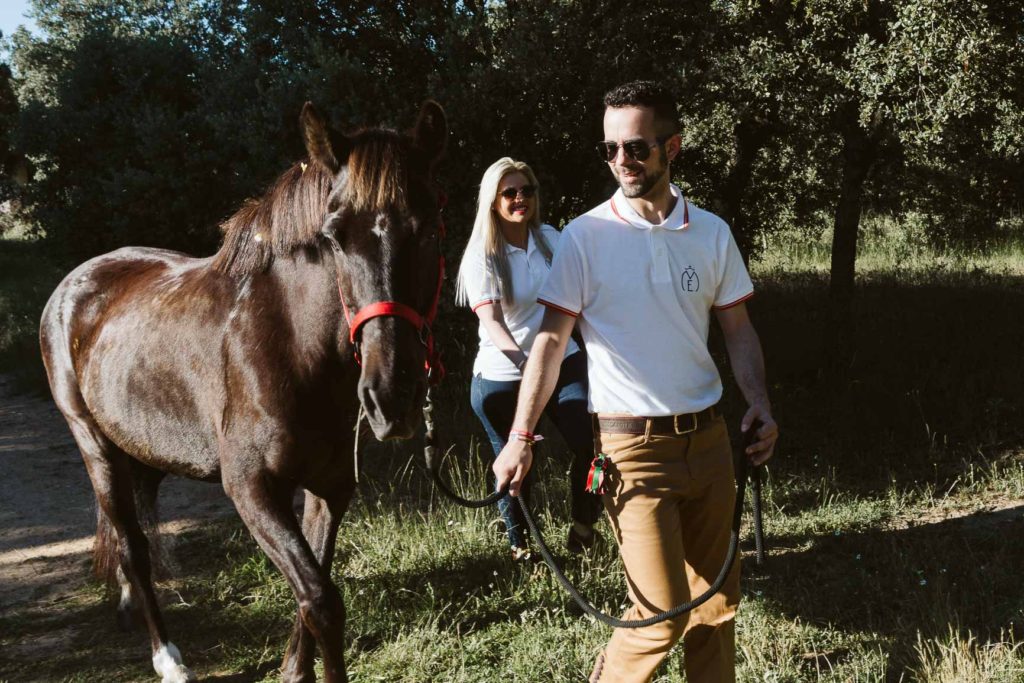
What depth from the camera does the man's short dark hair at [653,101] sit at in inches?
97.4

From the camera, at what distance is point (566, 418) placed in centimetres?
416

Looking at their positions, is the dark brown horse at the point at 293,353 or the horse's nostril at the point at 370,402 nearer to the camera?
the horse's nostril at the point at 370,402

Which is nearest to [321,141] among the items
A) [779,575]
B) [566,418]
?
[566,418]

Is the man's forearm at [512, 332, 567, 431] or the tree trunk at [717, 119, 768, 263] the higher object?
the tree trunk at [717, 119, 768, 263]

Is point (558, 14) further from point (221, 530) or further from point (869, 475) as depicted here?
point (221, 530)

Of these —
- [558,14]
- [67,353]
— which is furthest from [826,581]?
[558,14]

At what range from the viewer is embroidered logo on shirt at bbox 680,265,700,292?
253cm

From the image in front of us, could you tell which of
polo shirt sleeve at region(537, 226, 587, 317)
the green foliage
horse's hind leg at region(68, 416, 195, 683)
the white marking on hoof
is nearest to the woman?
polo shirt sleeve at region(537, 226, 587, 317)

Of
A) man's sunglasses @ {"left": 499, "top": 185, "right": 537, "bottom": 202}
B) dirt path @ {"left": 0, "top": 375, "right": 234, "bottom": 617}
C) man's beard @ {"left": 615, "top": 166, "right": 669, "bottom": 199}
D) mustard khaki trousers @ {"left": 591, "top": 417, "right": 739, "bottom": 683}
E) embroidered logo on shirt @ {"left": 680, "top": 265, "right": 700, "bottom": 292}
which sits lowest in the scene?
dirt path @ {"left": 0, "top": 375, "right": 234, "bottom": 617}

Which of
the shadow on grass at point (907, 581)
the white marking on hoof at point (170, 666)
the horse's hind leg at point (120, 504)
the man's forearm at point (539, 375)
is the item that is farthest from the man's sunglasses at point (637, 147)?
the horse's hind leg at point (120, 504)

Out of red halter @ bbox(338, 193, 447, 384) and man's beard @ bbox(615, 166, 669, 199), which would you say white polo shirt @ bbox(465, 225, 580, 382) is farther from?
man's beard @ bbox(615, 166, 669, 199)

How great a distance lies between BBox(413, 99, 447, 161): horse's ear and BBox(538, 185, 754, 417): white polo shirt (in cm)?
71

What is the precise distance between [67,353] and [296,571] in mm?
2162

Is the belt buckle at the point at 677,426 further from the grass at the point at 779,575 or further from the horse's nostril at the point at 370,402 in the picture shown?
the grass at the point at 779,575
